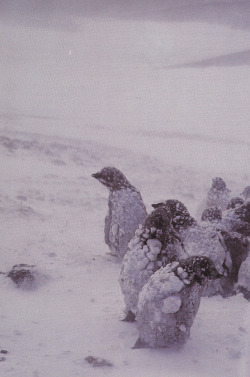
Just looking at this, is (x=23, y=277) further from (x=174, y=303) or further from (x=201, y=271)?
(x=201, y=271)

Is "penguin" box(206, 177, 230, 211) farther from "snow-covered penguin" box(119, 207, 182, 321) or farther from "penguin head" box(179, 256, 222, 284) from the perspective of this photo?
"penguin head" box(179, 256, 222, 284)

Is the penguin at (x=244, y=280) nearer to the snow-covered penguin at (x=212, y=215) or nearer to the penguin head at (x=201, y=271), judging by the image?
the snow-covered penguin at (x=212, y=215)

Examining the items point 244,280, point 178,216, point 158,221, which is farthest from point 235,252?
point 158,221

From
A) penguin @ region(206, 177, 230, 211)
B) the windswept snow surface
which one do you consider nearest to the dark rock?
the windswept snow surface

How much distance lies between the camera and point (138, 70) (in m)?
20.3

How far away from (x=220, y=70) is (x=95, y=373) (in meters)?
18.8

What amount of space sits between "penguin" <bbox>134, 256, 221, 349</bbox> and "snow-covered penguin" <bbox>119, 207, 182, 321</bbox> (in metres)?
0.49

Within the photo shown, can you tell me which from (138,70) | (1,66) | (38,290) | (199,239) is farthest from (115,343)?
→ (138,70)

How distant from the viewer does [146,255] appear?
4.62m

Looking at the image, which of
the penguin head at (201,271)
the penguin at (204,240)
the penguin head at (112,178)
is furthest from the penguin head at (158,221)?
the penguin head at (112,178)

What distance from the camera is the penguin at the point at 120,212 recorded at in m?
6.38

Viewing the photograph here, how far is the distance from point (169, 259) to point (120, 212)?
188 centimetres

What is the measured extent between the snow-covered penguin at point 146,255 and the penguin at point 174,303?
19.4 inches

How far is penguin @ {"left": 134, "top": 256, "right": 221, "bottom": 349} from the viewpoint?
3932 millimetres
